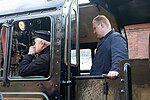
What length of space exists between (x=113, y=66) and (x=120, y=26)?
1.45m

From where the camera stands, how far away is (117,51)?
2.81m

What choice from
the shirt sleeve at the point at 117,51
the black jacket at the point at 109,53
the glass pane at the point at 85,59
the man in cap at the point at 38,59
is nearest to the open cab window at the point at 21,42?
the man in cap at the point at 38,59

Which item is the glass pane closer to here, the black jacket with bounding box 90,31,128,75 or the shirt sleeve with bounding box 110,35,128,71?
the black jacket with bounding box 90,31,128,75

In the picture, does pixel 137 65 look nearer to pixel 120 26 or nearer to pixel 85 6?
pixel 85 6

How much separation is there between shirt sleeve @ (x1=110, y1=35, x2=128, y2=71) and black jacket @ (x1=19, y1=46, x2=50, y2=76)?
25.8 inches

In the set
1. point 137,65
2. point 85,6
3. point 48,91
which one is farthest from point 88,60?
point 137,65

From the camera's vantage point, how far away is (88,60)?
4121mm

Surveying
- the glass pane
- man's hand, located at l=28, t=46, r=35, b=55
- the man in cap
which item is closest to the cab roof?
the glass pane

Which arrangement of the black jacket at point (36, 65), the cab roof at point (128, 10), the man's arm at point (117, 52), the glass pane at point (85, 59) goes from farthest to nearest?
the glass pane at point (85, 59)
the cab roof at point (128, 10)
the black jacket at point (36, 65)
the man's arm at point (117, 52)

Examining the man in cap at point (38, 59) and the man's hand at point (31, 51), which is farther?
the man's hand at point (31, 51)

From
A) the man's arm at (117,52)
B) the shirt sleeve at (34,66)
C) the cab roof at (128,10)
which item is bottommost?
the shirt sleeve at (34,66)

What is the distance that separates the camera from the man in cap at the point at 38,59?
2898mm

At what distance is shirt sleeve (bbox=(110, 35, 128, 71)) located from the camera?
2.71 m

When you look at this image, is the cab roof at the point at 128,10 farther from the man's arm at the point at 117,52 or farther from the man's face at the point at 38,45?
the man's face at the point at 38,45
